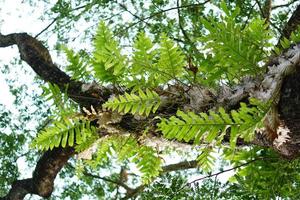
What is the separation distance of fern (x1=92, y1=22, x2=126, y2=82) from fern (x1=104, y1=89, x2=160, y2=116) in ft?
0.58

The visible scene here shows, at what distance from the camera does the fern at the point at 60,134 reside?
2348 mm

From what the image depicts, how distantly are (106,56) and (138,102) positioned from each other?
0.27 m

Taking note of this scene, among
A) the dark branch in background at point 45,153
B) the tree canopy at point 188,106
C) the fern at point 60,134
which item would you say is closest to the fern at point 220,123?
the tree canopy at point 188,106

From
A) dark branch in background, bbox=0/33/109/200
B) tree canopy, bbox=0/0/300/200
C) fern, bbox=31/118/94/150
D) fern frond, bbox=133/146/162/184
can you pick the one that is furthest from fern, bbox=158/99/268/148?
dark branch in background, bbox=0/33/109/200

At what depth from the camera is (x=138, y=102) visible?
6.79 feet

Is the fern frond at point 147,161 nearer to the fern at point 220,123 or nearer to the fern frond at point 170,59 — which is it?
the fern frond at point 170,59

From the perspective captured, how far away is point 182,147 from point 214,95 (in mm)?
572

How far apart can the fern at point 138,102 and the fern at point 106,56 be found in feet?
0.58

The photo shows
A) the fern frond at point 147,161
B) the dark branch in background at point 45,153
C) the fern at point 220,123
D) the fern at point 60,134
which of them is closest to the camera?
the fern at point 220,123

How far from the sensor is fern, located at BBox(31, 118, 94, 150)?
235 cm

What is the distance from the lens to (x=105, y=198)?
7.52 metres

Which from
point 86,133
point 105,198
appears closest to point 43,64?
point 86,133

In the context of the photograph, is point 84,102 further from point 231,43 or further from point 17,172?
point 17,172

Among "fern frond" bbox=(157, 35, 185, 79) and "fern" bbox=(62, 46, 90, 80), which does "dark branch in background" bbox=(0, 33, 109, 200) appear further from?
"fern frond" bbox=(157, 35, 185, 79)
